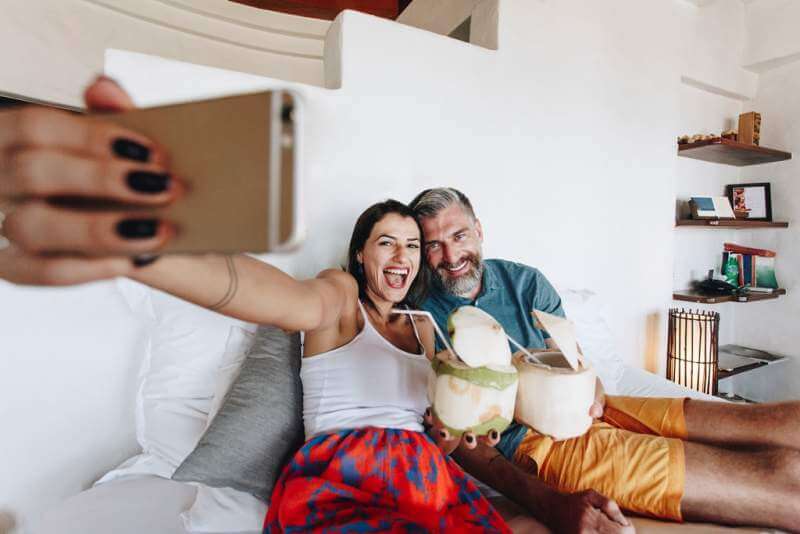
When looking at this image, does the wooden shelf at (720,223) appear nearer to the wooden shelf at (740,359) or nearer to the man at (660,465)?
the wooden shelf at (740,359)

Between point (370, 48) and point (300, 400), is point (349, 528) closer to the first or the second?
point (300, 400)

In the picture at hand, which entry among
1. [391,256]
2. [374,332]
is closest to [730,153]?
[391,256]

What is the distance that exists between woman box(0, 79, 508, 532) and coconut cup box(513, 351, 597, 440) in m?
0.27

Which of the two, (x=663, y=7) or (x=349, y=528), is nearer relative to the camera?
(x=349, y=528)

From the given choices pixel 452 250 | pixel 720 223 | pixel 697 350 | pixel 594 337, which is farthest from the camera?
pixel 720 223

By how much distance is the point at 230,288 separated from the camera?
0.52 meters

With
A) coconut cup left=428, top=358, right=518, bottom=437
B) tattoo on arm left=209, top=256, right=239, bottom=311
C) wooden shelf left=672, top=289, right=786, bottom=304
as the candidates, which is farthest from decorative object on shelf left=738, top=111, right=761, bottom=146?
tattoo on arm left=209, top=256, right=239, bottom=311

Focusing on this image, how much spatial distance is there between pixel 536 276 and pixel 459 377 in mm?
898

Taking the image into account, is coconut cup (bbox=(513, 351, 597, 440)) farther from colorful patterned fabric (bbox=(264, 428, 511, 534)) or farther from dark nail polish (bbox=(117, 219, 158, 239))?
dark nail polish (bbox=(117, 219, 158, 239))

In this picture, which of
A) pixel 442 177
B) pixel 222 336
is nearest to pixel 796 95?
pixel 442 177

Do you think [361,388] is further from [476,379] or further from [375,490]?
[476,379]

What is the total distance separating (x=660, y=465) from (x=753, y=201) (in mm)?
2793

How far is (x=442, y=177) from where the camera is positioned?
1.76 m

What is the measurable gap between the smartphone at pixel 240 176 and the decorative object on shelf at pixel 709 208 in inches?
117
